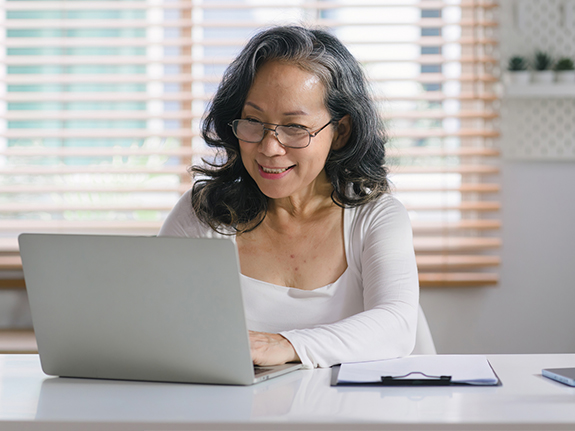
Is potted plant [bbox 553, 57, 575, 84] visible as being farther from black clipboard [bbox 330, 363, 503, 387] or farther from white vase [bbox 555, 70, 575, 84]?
black clipboard [bbox 330, 363, 503, 387]

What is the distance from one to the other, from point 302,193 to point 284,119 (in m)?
0.25

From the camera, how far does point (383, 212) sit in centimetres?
134

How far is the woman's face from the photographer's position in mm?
1257

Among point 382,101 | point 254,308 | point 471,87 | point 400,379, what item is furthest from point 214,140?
point 471,87

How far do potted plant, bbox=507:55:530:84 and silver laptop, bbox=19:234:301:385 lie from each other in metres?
1.87

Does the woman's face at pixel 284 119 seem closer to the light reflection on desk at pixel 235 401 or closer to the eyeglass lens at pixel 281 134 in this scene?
the eyeglass lens at pixel 281 134

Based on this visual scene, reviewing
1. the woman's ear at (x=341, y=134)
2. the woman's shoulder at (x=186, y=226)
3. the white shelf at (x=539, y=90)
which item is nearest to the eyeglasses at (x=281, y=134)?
the woman's ear at (x=341, y=134)

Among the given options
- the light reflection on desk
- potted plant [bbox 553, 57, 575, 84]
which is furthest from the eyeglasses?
potted plant [bbox 553, 57, 575, 84]

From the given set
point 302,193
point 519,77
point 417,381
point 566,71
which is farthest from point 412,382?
point 566,71

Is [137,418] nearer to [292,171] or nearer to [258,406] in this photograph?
[258,406]

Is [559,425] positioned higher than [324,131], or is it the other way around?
[324,131]

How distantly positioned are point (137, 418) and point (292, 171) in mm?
754

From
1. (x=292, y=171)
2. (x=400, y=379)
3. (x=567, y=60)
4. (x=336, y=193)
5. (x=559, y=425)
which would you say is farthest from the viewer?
(x=567, y=60)

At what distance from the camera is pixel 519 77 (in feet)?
7.50
